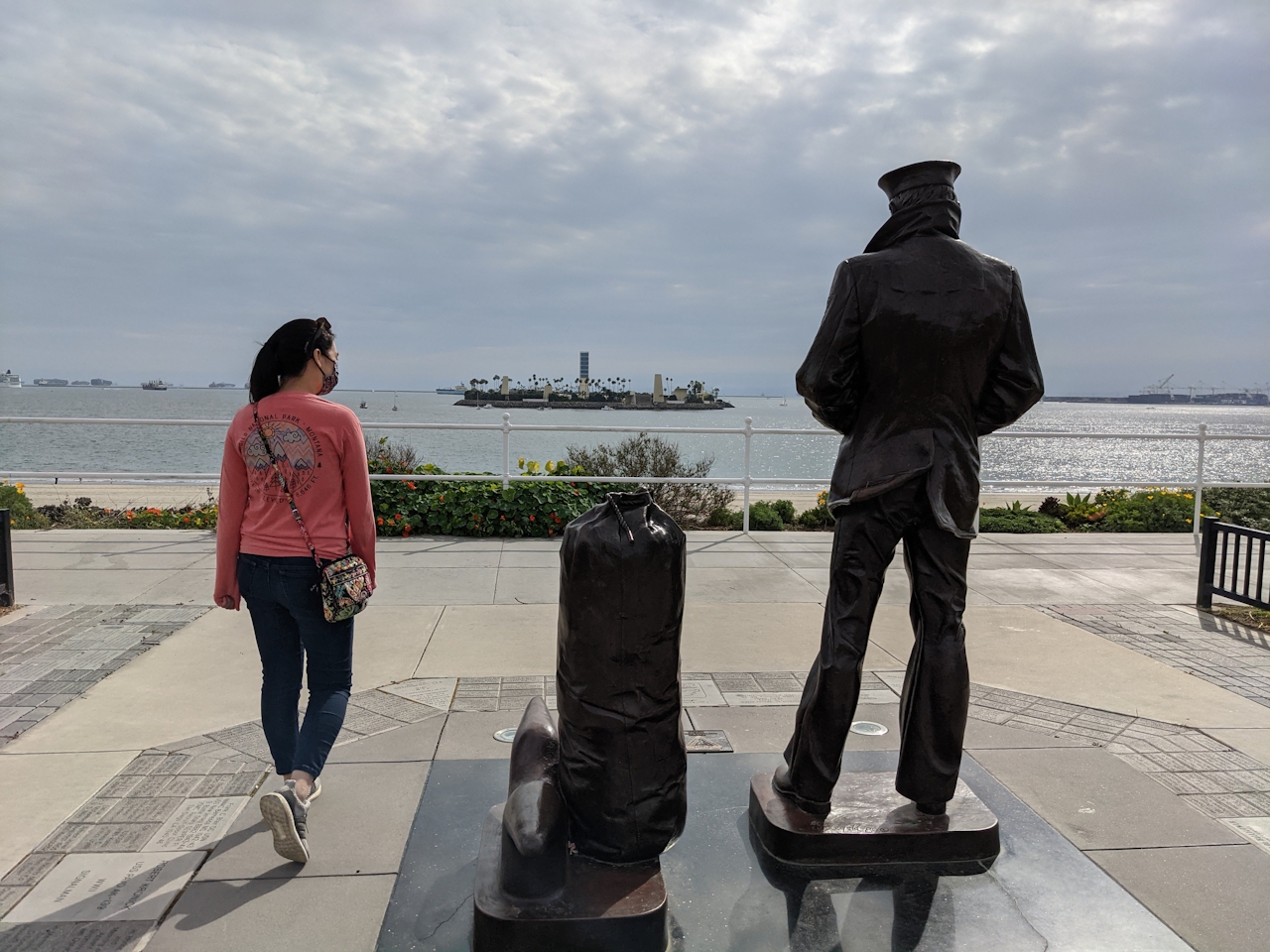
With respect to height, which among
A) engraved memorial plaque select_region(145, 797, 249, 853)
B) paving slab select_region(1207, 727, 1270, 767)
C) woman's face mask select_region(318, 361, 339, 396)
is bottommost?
paving slab select_region(1207, 727, 1270, 767)

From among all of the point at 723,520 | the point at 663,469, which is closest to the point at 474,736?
the point at 723,520

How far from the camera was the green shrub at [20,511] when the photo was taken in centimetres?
985

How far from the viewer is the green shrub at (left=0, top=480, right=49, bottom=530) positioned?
9.85 metres

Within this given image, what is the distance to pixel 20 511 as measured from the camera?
9953 mm

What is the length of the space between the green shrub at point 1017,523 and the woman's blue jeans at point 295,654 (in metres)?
9.22

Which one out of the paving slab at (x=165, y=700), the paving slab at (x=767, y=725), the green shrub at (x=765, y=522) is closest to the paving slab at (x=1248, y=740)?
the paving slab at (x=767, y=725)

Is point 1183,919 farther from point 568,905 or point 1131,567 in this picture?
point 1131,567

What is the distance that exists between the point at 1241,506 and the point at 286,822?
43.8 feet

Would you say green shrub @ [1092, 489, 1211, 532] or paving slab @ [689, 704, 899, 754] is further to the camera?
green shrub @ [1092, 489, 1211, 532]

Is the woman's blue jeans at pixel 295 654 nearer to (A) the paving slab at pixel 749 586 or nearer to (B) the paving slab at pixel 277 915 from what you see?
(B) the paving slab at pixel 277 915

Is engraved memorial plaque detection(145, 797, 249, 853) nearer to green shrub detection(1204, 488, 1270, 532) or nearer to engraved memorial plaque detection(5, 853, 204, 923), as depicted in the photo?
engraved memorial plaque detection(5, 853, 204, 923)

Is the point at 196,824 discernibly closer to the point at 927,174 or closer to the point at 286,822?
the point at 286,822

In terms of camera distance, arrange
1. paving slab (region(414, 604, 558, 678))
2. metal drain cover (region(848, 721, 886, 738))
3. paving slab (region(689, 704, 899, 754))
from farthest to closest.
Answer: paving slab (region(414, 604, 558, 678)) → metal drain cover (region(848, 721, 886, 738)) → paving slab (region(689, 704, 899, 754))

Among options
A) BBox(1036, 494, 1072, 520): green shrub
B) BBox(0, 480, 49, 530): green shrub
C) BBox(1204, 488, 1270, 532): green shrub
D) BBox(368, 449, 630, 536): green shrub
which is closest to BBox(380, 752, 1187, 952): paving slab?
BBox(368, 449, 630, 536): green shrub
